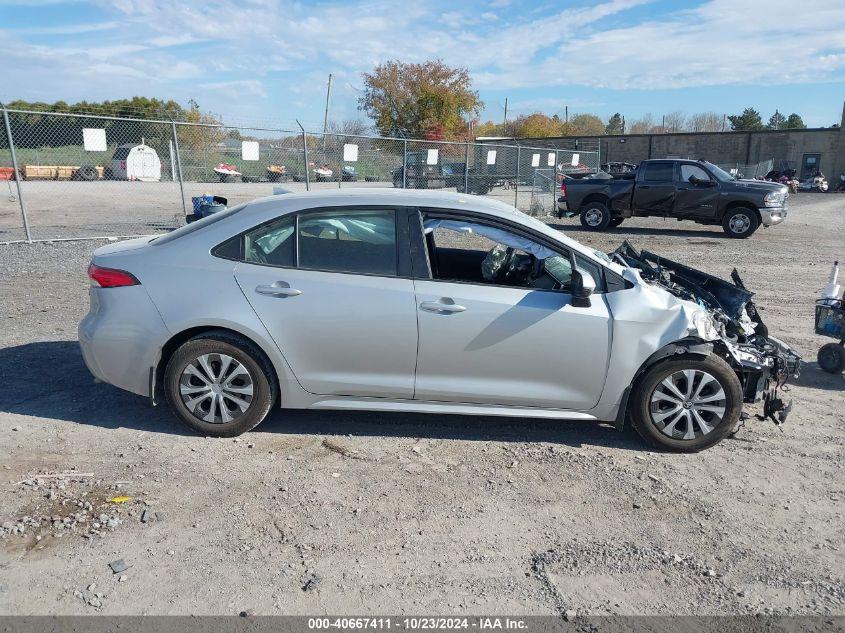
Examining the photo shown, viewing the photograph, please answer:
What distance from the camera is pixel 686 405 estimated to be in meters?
4.41

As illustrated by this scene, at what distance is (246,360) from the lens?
4.43 metres

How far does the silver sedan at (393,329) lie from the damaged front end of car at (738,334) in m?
0.03

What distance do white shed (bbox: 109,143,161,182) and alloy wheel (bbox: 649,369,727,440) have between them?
69.7 ft

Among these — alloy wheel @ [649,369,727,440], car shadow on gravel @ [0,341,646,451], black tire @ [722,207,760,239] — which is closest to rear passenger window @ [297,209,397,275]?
car shadow on gravel @ [0,341,646,451]

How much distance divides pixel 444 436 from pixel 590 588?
69.0 inches

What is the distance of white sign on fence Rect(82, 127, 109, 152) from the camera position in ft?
42.7

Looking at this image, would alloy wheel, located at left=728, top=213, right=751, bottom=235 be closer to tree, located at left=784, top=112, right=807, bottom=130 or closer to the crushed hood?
the crushed hood

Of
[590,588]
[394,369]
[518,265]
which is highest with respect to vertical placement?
[518,265]

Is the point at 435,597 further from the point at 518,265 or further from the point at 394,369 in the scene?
the point at 518,265

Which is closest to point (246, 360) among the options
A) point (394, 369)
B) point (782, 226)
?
point (394, 369)

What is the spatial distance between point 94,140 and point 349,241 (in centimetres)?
1089

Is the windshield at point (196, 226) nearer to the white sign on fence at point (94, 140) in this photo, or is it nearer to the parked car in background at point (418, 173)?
the white sign on fence at point (94, 140)

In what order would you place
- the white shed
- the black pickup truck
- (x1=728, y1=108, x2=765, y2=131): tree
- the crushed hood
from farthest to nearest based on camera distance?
1. (x1=728, y1=108, x2=765, y2=131): tree
2. the white shed
3. the black pickup truck
4. the crushed hood

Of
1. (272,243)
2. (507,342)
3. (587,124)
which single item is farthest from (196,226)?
(587,124)
